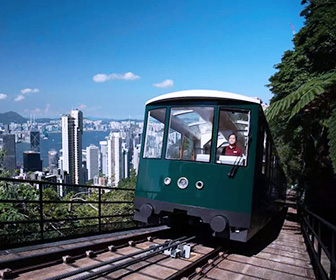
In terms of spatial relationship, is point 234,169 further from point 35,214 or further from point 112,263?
point 35,214

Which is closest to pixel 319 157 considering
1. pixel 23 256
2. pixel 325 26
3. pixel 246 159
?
pixel 325 26

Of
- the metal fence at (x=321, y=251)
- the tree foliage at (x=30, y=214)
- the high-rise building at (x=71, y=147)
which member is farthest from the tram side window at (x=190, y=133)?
the high-rise building at (x=71, y=147)

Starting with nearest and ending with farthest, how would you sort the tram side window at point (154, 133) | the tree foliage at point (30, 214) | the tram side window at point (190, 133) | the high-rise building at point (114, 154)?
the tree foliage at point (30, 214) → the tram side window at point (190, 133) → the tram side window at point (154, 133) → the high-rise building at point (114, 154)

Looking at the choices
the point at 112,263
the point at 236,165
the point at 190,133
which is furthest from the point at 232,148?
the point at 112,263

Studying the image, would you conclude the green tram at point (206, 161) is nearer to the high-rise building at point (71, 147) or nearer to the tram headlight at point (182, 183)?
the tram headlight at point (182, 183)

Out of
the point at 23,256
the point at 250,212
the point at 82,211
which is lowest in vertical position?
the point at 82,211

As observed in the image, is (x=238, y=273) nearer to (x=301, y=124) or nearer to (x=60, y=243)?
(x=60, y=243)
